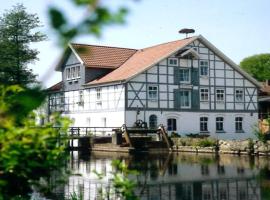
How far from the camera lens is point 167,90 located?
135 ft

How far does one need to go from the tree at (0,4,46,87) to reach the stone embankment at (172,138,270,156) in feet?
66.6

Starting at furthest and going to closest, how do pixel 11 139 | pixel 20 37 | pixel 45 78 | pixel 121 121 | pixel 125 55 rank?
pixel 20 37
pixel 125 55
pixel 121 121
pixel 11 139
pixel 45 78

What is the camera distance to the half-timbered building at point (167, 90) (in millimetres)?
39781

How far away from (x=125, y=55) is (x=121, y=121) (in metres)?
10.6

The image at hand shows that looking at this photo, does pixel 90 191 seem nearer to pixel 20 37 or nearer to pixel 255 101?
pixel 255 101

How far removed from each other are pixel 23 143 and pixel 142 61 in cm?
3999

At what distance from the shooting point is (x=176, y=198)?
13852 mm

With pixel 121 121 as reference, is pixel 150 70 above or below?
above

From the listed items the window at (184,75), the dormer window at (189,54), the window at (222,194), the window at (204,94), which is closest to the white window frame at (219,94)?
the window at (204,94)

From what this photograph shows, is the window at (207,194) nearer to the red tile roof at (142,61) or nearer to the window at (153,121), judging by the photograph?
the red tile roof at (142,61)

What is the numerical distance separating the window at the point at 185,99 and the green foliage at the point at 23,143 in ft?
122

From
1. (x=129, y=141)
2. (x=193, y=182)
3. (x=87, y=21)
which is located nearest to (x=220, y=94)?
(x=129, y=141)

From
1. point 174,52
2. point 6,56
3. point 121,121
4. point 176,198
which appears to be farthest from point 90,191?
point 6,56

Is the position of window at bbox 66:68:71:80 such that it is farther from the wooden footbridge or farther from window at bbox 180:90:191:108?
the wooden footbridge
